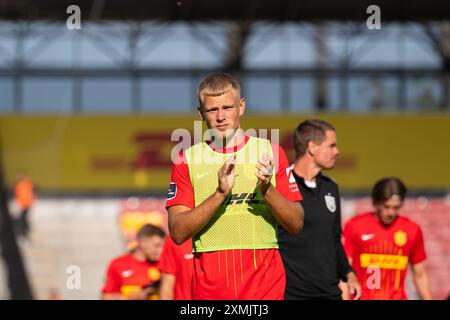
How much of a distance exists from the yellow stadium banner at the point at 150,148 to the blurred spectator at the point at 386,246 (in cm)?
1710

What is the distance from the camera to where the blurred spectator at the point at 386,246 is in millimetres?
6559

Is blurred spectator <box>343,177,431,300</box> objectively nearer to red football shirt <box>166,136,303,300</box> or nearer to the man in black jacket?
the man in black jacket

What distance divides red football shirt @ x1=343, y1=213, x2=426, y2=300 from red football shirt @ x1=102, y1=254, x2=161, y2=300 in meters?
1.59

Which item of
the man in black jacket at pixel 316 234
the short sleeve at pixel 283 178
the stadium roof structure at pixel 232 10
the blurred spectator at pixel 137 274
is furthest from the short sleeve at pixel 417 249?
the stadium roof structure at pixel 232 10

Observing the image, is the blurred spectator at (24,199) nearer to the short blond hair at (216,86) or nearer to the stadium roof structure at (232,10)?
the stadium roof structure at (232,10)

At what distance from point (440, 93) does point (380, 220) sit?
21217mm

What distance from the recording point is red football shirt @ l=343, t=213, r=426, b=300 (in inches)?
259

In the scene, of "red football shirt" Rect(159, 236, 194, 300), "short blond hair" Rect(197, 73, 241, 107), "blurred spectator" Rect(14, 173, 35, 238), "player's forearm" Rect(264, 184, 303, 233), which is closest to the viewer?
"player's forearm" Rect(264, 184, 303, 233)

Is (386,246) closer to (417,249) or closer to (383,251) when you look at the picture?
(383,251)

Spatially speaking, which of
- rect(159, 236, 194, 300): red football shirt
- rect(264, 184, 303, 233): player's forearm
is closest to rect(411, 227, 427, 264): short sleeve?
rect(159, 236, 194, 300): red football shirt

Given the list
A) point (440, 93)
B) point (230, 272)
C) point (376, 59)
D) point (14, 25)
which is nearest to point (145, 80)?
point (14, 25)

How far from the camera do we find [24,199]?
2280 cm

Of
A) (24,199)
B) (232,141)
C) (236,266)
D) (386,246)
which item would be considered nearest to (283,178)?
(232,141)

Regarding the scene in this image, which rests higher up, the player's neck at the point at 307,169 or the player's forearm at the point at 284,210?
the player's neck at the point at 307,169
